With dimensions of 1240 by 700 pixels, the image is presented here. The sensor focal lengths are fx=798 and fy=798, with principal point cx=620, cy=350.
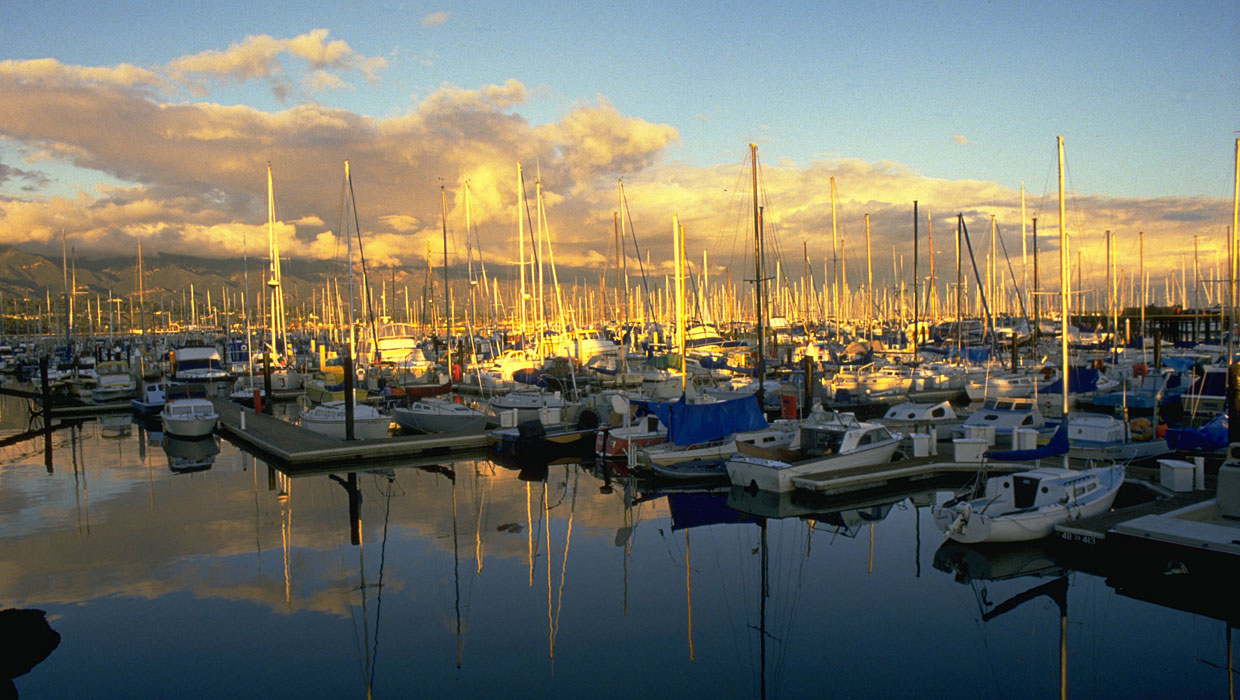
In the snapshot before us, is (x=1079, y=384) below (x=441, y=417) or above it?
above

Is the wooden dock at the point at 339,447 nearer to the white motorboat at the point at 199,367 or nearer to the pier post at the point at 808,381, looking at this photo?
the pier post at the point at 808,381

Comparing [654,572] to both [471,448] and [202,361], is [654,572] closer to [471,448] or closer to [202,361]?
[471,448]

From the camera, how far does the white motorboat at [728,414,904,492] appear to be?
77.8 feet

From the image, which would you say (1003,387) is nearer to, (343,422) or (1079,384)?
(1079,384)

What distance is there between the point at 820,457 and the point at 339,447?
1763cm

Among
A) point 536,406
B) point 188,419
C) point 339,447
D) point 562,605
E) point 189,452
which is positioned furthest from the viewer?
point 536,406

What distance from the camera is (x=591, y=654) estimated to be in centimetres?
1280

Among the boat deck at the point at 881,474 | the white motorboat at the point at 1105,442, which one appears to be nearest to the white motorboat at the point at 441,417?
the boat deck at the point at 881,474

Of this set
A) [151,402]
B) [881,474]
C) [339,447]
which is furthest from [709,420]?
[151,402]

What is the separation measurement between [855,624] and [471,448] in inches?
833

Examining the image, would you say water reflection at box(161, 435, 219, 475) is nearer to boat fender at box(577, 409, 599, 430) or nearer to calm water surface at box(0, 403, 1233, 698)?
calm water surface at box(0, 403, 1233, 698)

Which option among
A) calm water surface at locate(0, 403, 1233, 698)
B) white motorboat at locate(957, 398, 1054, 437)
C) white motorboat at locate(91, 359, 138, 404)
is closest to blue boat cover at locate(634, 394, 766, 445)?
calm water surface at locate(0, 403, 1233, 698)

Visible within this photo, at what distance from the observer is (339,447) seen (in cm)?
3016

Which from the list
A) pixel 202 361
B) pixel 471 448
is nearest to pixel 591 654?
pixel 471 448
